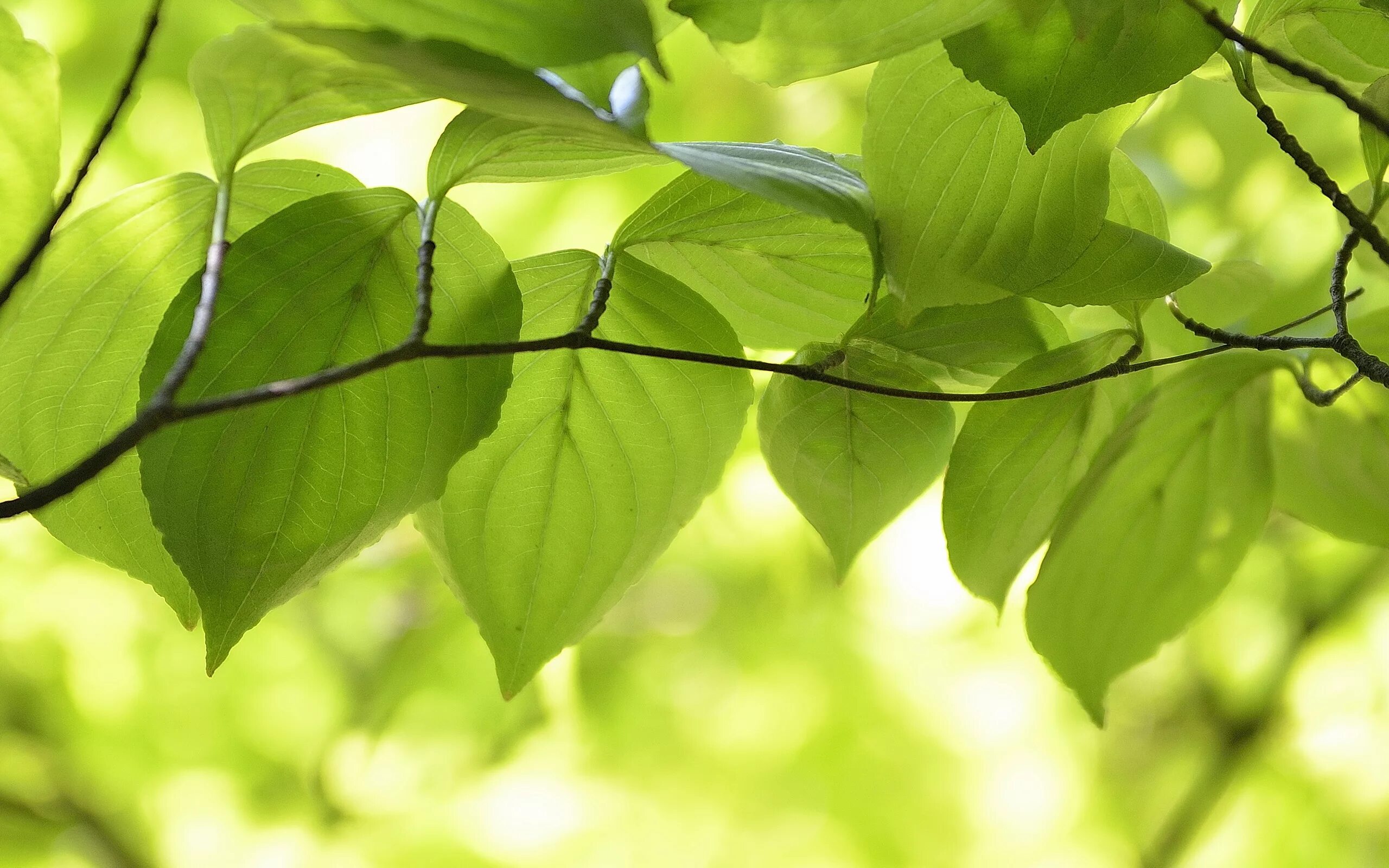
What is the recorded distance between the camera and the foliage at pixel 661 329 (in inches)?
7.0

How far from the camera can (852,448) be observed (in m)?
0.26

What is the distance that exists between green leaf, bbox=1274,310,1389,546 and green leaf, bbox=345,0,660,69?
0.85 feet

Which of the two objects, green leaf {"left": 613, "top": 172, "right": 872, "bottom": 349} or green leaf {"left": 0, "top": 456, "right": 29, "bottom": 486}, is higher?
green leaf {"left": 613, "top": 172, "right": 872, "bottom": 349}

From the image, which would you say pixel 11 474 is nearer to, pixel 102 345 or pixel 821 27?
pixel 102 345

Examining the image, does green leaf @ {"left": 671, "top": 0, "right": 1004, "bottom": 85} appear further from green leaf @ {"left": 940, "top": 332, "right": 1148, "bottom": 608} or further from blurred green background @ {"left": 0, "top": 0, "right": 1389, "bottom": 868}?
blurred green background @ {"left": 0, "top": 0, "right": 1389, "bottom": 868}

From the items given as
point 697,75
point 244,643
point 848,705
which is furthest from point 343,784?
point 697,75

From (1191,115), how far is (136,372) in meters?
0.84

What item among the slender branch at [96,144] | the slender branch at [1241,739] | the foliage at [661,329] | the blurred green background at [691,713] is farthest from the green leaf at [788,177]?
the slender branch at [1241,739]

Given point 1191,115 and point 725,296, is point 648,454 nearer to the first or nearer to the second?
point 725,296

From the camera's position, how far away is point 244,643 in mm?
924

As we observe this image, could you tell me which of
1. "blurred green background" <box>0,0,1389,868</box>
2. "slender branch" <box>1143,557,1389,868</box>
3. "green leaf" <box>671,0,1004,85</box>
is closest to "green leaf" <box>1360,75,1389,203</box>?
"green leaf" <box>671,0,1004,85</box>

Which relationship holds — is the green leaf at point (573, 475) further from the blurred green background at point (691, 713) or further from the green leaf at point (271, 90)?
the blurred green background at point (691, 713)

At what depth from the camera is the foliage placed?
7.0 inches

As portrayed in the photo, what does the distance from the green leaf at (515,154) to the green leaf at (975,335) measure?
0.09 m
